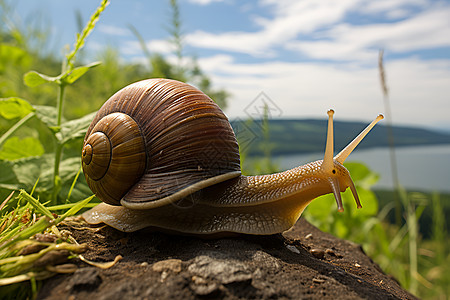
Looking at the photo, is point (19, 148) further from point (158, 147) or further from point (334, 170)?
point (334, 170)

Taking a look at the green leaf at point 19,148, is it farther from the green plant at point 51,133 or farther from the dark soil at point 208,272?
the dark soil at point 208,272

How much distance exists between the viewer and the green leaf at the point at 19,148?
305 centimetres

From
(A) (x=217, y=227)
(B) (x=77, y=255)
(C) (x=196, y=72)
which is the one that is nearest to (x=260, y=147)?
(C) (x=196, y=72)

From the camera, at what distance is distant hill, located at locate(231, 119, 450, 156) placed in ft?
10.3

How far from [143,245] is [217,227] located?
450mm

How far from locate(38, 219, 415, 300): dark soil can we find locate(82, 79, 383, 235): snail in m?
0.12

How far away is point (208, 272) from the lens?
1.50 m

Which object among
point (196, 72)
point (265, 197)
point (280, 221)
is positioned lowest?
point (280, 221)

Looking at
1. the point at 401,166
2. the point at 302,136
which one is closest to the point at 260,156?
the point at 401,166

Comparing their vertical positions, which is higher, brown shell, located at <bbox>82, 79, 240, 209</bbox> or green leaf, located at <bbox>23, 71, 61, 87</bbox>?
green leaf, located at <bbox>23, 71, 61, 87</bbox>

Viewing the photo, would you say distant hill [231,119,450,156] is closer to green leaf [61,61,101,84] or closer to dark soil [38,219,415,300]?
dark soil [38,219,415,300]

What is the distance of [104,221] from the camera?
7.29 feet

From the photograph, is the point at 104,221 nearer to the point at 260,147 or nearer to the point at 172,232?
the point at 172,232

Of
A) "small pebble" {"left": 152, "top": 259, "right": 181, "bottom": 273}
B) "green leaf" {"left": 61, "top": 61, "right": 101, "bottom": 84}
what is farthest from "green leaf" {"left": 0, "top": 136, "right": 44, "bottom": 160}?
"small pebble" {"left": 152, "top": 259, "right": 181, "bottom": 273}
